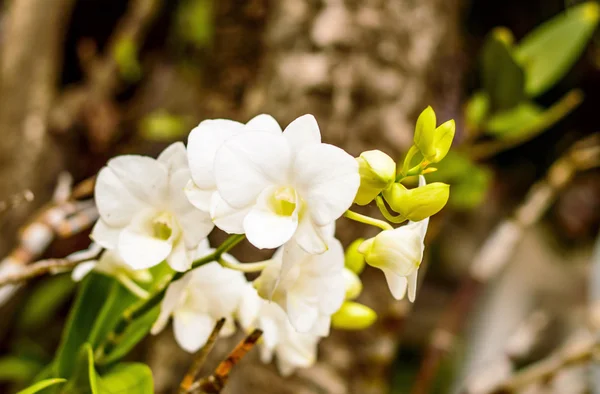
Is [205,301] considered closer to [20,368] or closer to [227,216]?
[227,216]

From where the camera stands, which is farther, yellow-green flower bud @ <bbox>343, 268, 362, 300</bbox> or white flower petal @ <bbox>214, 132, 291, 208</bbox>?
yellow-green flower bud @ <bbox>343, 268, 362, 300</bbox>

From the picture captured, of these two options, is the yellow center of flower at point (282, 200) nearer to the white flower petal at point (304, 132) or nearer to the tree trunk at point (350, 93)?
the white flower petal at point (304, 132)

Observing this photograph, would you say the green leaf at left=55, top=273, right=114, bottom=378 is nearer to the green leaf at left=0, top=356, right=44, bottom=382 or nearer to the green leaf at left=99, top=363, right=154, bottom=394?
the green leaf at left=99, top=363, right=154, bottom=394

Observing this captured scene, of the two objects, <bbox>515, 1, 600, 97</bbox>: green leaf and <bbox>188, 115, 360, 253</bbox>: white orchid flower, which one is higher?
<bbox>188, 115, 360, 253</bbox>: white orchid flower

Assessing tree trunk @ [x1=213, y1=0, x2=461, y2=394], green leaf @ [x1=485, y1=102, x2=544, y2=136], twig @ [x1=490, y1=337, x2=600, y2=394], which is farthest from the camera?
green leaf @ [x1=485, y1=102, x2=544, y2=136]

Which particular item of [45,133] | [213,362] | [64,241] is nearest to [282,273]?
[213,362]

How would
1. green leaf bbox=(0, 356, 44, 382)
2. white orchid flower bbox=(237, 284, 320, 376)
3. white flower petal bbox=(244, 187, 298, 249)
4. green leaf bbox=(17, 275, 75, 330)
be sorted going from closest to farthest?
1. white flower petal bbox=(244, 187, 298, 249)
2. white orchid flower bbox=(237, 284, 320, 376)
3. green leaf bbox=(0, 356, 44, 382)
4. green leaf bbox=(17, 275, 75, 330)

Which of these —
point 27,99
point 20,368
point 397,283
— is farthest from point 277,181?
point 27,99

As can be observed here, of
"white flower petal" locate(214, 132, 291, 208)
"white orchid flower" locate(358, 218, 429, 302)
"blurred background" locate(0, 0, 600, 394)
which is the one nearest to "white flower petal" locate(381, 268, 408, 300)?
"white orchid flower" locate(358, 218, 429, 302)
